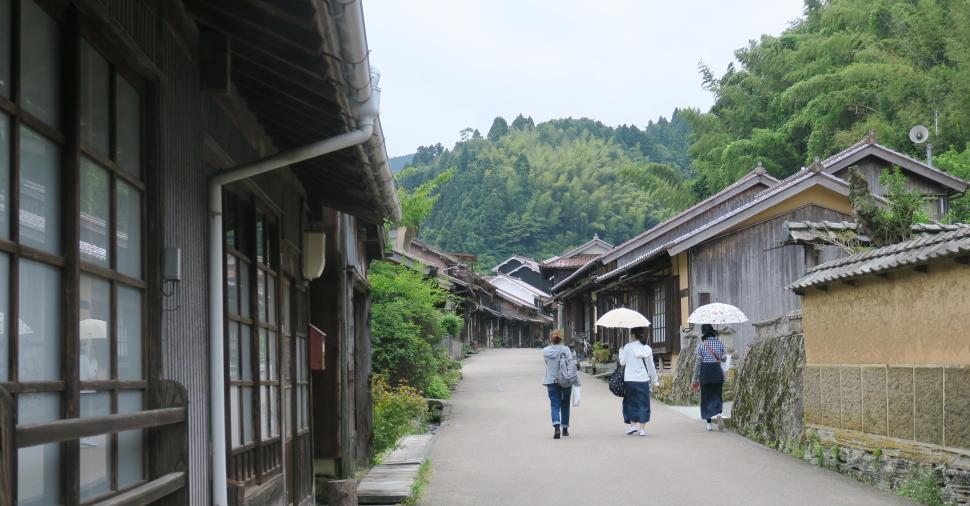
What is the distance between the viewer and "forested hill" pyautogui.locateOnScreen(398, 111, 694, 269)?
9500 centimetres

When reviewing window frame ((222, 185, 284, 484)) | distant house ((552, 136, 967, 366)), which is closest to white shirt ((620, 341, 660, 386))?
distant house ((552, 136, 967, 366))

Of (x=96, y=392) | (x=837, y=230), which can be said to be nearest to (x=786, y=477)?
(x=837, y=230)

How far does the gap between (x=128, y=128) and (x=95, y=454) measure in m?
1.46

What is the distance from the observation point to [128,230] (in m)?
4.63

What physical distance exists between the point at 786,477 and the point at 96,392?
993 centimetres

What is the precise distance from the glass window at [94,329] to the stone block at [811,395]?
1083 cm

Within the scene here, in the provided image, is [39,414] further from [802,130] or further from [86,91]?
[802,130]

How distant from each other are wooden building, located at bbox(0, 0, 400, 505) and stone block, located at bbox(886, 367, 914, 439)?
19.0 ft

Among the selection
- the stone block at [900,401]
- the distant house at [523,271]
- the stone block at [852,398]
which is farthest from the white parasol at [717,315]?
the distant house at [523,271]

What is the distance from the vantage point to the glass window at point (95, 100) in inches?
163

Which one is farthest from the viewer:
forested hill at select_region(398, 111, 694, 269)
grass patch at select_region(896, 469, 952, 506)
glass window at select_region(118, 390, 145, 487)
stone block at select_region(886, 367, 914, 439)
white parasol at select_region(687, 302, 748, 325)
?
forested hill at select_region(398, 111, 694, 269)

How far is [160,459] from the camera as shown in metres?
4.75

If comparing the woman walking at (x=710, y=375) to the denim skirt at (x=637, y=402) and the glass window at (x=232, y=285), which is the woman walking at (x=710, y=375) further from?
the glass window at (x=232, y=285)

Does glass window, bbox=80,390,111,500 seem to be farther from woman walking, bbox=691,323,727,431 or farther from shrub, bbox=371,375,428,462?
woman walking, bbox=691,323,727,431
